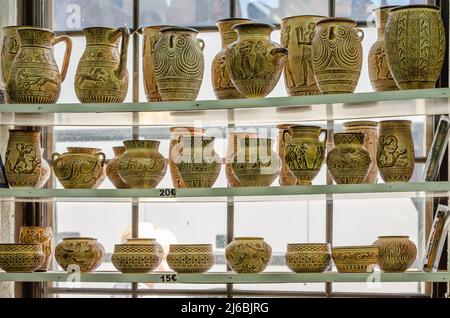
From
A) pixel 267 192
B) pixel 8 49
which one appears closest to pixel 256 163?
pixel 267 192

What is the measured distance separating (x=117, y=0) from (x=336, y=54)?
3.19 feet

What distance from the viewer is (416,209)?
3055 mm

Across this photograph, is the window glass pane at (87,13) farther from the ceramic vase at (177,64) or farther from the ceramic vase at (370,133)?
the ceramic vase at (370,133)

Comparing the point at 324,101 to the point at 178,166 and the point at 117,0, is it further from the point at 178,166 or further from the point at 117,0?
the point at 117,0

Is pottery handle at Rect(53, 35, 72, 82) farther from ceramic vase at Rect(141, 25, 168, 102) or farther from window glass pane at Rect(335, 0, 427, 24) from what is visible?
window glass pane at Rect(335, 0, 427, 24)

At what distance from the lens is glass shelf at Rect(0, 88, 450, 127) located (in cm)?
262

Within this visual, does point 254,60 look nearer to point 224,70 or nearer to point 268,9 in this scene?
point 224,70

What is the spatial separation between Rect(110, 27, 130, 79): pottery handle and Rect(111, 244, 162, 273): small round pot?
1.63ft

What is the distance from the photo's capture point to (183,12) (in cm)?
329

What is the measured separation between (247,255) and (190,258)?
16cm

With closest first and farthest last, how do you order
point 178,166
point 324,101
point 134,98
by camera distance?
point 324,101 → point 178,166 → point 134,98

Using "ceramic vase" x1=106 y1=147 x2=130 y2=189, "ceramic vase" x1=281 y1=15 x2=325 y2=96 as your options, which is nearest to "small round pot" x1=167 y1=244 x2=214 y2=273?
"ceramic vase" x1=106 y1=147 x2=130 y2=189

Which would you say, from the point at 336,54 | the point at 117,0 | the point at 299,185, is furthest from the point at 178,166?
the point at 117,0
